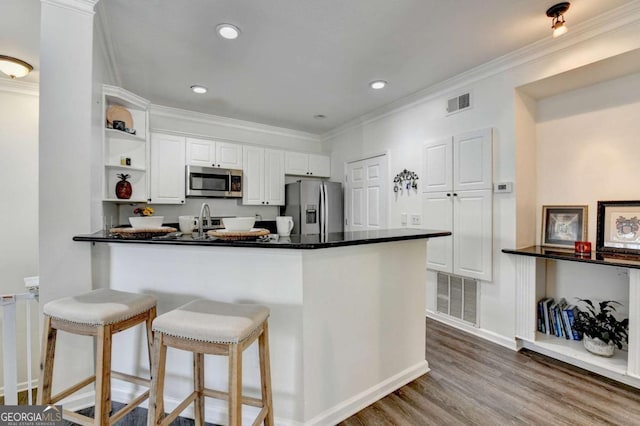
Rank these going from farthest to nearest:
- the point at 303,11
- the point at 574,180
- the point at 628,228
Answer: the point at 574,180, the point at 628,228, the point at 303,11

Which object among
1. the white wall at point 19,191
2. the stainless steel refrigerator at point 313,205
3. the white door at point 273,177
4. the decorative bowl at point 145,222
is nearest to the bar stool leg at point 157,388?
the decorative bowl at point 145,222

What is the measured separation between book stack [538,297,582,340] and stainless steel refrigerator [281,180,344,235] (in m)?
2.74

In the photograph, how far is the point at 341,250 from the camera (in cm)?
171

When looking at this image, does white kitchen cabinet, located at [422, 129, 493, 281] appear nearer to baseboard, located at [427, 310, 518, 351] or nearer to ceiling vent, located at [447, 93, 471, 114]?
ceiling vent, located at [447, 93, 471, 114]

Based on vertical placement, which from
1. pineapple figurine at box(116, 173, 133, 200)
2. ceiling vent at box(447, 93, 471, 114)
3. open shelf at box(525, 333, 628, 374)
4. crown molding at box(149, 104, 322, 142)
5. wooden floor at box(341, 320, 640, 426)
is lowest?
wooden floor at box(341, 320, 640, 426)

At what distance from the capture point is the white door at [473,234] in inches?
108

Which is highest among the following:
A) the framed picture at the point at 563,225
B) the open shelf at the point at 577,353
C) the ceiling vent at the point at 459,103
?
the ceiling vent at the point at 459,103

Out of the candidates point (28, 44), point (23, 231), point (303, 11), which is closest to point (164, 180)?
point (23, 231)

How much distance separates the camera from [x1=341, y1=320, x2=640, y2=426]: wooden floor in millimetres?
1704

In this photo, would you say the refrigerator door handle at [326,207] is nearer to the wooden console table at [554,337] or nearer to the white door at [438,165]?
the white door at [438,165]

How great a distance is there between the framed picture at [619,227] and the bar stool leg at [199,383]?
3.10 meters

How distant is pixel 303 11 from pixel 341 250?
1.66 m

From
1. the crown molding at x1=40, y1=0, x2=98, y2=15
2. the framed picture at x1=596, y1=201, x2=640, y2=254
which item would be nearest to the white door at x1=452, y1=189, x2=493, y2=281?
the framed picture at x1=596, y1=201, x2=640, y2=254

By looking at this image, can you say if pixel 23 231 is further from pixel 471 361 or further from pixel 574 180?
pixel 574 180
